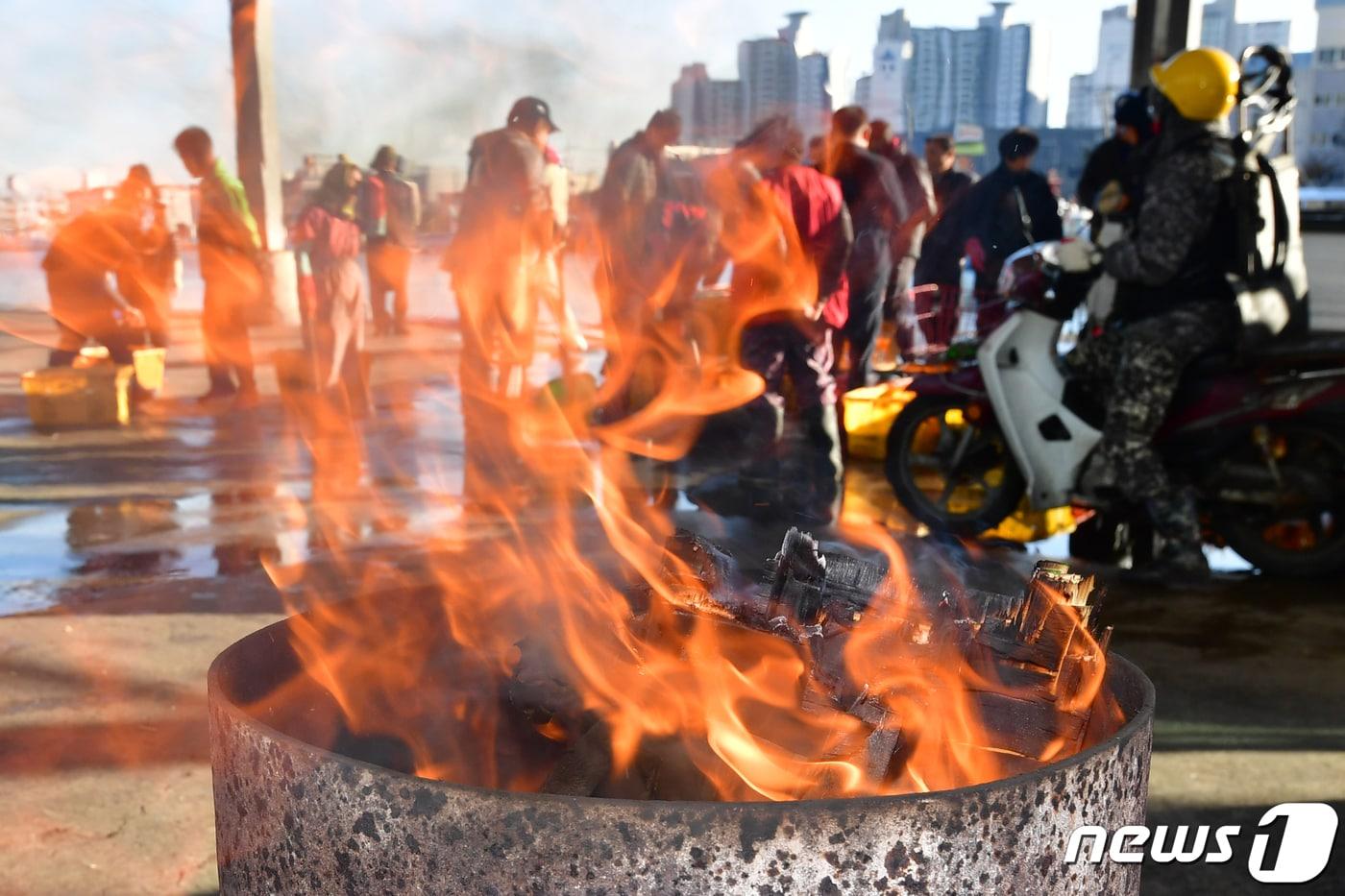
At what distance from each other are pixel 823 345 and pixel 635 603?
4.49 metres

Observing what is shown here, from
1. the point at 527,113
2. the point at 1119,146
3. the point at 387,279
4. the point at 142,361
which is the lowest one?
the point at 142,361

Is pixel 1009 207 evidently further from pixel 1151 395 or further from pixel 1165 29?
pixel 1151 395

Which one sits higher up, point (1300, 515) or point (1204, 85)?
point (1204, 85)

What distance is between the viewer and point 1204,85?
184 inches

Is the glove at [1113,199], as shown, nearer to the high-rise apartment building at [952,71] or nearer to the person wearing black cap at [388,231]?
the high-rise apartment building at [952,71]

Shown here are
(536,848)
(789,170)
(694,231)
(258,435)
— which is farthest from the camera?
(258,435)

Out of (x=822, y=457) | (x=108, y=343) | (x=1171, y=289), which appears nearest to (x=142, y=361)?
(x=108, y=343)

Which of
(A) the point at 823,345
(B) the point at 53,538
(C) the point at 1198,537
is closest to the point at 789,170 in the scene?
(A) the point at 823,345

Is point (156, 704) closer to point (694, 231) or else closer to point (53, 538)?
point (53, 538)

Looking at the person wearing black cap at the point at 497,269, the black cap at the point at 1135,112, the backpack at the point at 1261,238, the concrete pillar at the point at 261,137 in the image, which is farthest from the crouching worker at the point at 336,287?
the backpack at the point at 1261,238

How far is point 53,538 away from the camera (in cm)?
568

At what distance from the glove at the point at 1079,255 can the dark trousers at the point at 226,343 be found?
6.49m

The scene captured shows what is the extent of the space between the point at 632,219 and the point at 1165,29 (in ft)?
13.5

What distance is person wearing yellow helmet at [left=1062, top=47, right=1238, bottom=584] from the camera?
185 inches
